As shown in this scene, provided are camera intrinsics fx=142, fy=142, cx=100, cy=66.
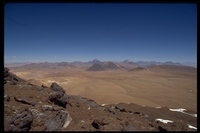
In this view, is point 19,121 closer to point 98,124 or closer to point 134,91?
point 98,124

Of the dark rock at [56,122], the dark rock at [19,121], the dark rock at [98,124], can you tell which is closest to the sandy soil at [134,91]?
the dark rock at [98,124]

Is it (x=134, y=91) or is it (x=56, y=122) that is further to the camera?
(x=134, y=91)

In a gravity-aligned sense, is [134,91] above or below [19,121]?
below

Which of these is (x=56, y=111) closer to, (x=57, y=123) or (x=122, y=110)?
(x=57, y=123)

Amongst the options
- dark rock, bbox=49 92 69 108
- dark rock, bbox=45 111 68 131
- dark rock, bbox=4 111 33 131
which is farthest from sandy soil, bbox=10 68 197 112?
dark rock, bbox=4 111 33 131

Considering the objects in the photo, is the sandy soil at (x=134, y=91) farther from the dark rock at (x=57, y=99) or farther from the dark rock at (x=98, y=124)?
the dark rock at (x=98, y=124)

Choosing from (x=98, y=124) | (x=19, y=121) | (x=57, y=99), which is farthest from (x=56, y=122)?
(x=57, y=99)
